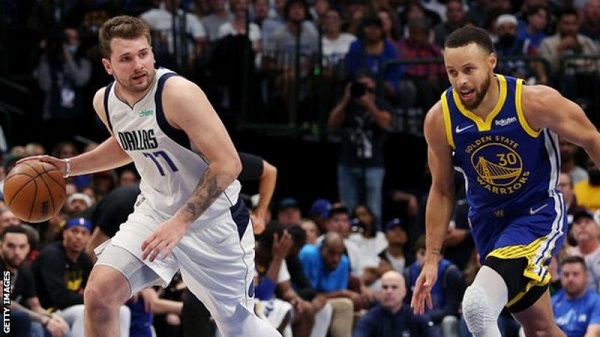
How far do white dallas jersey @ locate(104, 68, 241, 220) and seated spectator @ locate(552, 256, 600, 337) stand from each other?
4517mm

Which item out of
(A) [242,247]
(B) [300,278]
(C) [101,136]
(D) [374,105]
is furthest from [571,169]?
(A) [242,247]

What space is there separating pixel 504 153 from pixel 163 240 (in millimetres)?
1843

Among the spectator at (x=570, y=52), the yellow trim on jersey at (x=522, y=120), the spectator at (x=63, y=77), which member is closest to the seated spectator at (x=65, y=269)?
the spectator at (x=63, y=77)

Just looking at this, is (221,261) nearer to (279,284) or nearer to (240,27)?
(279,284)

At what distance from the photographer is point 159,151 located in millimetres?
7145

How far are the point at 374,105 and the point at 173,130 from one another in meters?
7.20

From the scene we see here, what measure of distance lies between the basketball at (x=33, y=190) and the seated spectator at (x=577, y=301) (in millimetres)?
4917

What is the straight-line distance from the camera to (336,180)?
15727 millimetres

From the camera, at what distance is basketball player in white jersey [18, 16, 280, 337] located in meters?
6.94

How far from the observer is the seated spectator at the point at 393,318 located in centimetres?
1148

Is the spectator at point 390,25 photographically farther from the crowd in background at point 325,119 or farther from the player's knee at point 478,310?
the player's knee at point 478,310

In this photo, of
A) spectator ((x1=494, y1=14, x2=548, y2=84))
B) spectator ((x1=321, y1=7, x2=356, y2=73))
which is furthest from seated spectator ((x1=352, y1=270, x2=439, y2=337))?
spectator ((x1=321, y1=7, x2=356, y2=73))

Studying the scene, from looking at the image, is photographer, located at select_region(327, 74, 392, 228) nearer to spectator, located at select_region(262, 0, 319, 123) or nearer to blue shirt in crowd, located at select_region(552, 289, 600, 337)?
spectator, located at select_region(262, 0, 319, 123)

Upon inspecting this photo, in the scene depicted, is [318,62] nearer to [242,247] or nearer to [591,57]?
[591,57]
